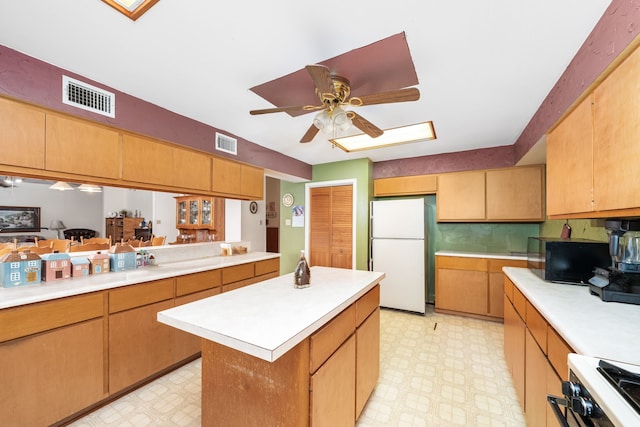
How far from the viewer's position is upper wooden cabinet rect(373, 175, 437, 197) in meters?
3.84

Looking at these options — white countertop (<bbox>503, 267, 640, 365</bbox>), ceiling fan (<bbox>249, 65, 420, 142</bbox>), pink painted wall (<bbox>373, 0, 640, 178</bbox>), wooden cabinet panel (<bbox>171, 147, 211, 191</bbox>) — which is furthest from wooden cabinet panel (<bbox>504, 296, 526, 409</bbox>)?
wooden cabinet panel (<bbox>171, 147, 211, 191</bbox>)

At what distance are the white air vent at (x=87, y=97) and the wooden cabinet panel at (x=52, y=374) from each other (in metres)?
1.54

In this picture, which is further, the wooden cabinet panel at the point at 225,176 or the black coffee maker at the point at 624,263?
the wooden cabinet panel at the point at 225,176

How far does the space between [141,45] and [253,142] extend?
1790 millimetres

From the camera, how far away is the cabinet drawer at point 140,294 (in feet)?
6.01

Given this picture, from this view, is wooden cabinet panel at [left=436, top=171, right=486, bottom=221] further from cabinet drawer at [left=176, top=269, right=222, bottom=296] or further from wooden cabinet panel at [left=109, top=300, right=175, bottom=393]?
wooden cabinet panel at [left=109, top=300, right=175, bottom=393]

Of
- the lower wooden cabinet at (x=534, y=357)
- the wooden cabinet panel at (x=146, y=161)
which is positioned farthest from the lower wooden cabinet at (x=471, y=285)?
the wooden cabinet panel at (x=146, y=161)

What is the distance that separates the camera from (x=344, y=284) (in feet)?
5.88

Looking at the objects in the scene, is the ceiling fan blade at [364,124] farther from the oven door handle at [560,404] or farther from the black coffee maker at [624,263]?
the oven door handle at [560,404]

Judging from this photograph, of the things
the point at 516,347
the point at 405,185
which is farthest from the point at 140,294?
the point at 405,185

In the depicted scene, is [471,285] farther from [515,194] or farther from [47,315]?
[47,315]

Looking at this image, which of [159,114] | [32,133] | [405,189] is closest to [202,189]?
[159,114]

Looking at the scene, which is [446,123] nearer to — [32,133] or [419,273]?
[419,273]

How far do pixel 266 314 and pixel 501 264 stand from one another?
333 cm
